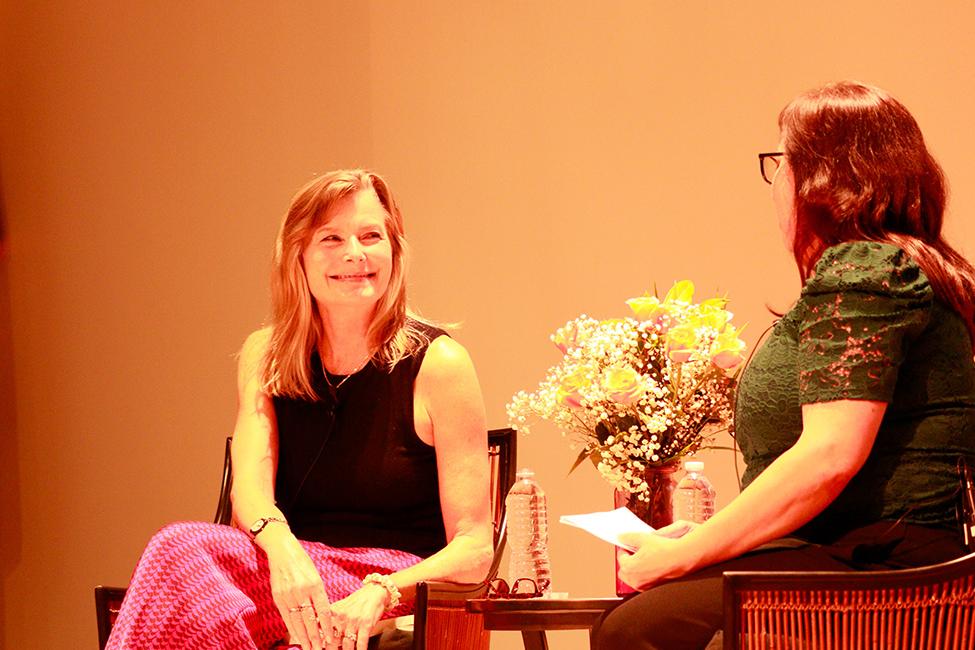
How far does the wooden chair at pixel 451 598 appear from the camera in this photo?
246cm

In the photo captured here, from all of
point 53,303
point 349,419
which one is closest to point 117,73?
point 53,303

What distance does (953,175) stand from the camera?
137 inches

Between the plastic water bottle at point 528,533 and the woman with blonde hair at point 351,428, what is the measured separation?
7 cm

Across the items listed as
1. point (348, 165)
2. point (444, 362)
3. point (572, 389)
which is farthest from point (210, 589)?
point (348, 165)

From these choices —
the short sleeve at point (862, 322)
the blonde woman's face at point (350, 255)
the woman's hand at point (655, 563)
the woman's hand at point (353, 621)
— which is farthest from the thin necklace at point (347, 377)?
the short sleeve at point (862, 322)

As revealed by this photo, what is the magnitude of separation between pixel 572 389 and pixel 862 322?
934 mm

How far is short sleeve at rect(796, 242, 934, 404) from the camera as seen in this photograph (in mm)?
1916

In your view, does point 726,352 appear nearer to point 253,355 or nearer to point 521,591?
point 521,591

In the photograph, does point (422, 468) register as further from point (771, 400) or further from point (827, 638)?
point (827, 638)

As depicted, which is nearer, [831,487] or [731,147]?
[831,487]

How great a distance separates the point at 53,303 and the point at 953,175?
3.25m

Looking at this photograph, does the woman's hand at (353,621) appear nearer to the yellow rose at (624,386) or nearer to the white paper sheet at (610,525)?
the white paper sheet at (610,525)

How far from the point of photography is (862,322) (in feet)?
6.34

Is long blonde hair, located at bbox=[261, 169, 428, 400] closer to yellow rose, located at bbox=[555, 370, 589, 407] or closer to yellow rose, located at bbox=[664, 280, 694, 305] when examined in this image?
yellow rose, located at bbox=[555, 370, 589, 407]
